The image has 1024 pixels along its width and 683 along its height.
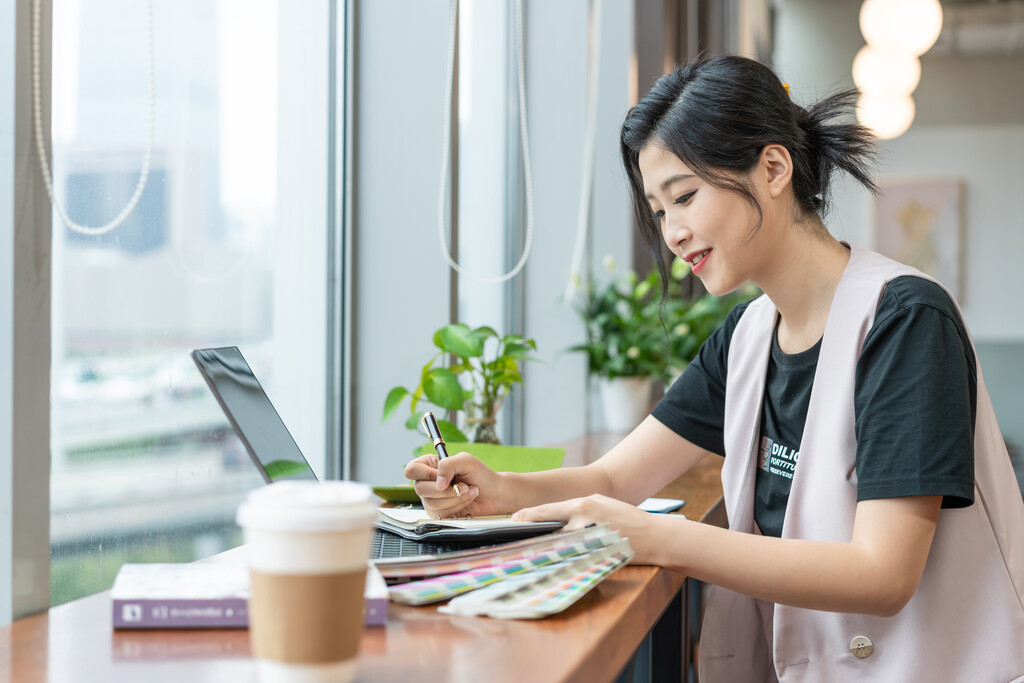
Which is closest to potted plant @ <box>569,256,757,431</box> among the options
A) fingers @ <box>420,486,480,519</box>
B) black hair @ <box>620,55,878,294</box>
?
black hair @ <box>620,55,878,294</box>

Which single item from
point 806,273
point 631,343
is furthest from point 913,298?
point 631,343

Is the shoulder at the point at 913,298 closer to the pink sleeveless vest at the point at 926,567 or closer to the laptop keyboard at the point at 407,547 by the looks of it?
the pink sleeveless vest at the point at 926,567

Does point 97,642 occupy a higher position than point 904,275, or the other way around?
point 904,275

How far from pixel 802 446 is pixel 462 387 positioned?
639 millimetres

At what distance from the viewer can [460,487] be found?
3.54 ft

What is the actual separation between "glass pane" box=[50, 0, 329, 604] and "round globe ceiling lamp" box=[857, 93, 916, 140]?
2686 millimetres

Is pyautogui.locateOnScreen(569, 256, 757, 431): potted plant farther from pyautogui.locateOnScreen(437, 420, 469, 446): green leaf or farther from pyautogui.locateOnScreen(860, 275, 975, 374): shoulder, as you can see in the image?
pyautogui.locateOnScreen(860, 275, 975, 374): shoulder

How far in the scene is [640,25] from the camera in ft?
10.7

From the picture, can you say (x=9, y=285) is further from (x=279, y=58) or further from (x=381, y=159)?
(x=381, y=159)

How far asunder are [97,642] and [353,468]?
1.11 meters

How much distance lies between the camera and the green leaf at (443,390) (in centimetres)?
152

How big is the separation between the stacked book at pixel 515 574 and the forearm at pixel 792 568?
0.26ft

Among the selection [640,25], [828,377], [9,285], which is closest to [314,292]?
[9,285]

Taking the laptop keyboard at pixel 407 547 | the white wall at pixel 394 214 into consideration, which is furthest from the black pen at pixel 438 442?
the white wall at pixel 394 214
